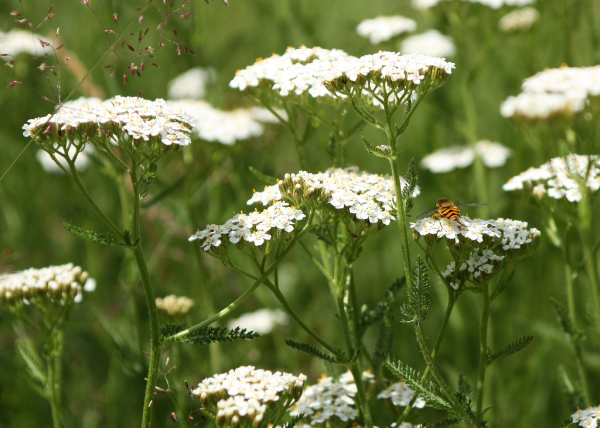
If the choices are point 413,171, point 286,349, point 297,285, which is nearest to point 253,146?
point 297,285

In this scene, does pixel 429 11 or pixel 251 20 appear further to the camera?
pixel 251 20

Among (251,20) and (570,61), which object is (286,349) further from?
(251,20)

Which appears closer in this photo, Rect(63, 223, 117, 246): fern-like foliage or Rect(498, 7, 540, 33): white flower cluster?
Rect(63, 223, 117, 246): fern-like foliage

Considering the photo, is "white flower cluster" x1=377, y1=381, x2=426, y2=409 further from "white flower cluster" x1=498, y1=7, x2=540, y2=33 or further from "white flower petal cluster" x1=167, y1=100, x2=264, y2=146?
"white flower cluster" x1=498, y1=7, x2=540, y2=33

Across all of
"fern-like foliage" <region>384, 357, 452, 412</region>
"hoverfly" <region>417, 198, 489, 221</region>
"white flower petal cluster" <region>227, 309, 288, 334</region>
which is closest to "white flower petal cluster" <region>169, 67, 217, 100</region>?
"white flower petal cluster" <region>227, 309, 288, 334</region>

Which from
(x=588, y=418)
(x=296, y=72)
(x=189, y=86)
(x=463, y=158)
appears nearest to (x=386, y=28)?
(x=463, y=158)

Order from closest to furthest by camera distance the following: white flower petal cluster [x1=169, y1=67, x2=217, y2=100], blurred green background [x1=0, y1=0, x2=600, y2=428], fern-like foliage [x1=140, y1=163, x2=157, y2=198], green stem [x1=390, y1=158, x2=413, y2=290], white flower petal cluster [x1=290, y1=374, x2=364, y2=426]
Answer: green stem [x1=390, y1=158, x2=413, y2=290] < fern-like foliage [x1=140, y1=163, x2=157, y2=198] < white flower petal cluster [x1=290, y1=374, x2=364, y2=426] < blurred green background [x1=0, y1=0, x2=600, y2=428] < white flower petal cluster [x1=169, y1=67, x2=217, y2=100]

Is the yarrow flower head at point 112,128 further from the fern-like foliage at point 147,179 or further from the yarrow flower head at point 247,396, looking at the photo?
the yarrow flower head at point 247,396
